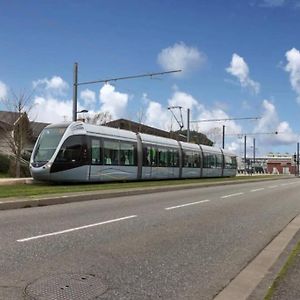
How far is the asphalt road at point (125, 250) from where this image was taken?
670 centimetres

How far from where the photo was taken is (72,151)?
92.4 feet

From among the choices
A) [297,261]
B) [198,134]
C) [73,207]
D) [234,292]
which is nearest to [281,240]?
[297,261]

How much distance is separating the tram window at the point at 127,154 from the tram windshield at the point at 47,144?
206 inches

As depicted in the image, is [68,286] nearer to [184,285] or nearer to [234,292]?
[184,285]

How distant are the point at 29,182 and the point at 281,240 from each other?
21.3 metres

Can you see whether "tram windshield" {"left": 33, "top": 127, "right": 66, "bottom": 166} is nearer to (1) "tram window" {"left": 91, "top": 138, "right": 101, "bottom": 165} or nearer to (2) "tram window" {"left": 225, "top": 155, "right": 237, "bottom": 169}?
A: (1) "tram window" {"left": 91, "top": 138, "right": 101, "bottom": 165}

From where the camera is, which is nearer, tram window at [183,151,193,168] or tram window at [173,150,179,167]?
tram window at [173,150,179,167]

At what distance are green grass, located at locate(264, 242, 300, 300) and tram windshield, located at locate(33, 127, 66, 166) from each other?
19809mm

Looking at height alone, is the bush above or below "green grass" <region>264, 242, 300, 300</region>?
above

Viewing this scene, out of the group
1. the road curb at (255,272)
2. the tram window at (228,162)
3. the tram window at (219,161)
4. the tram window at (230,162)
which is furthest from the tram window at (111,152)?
the tram window at (230,162)

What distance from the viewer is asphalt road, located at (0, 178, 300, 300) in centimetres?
670

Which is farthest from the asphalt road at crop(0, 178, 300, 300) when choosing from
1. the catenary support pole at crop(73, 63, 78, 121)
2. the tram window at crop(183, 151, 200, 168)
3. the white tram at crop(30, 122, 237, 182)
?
the tram window at crop(183, 151, 200, 168)

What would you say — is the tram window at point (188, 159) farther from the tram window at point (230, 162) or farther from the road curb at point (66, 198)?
the road curb at point (66, 198)

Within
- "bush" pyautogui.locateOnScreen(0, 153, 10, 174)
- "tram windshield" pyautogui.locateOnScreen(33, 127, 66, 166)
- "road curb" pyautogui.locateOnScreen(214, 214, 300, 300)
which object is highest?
"tram windshield" pyautogui.locateOnScreen(33, 127, 66, 166)
